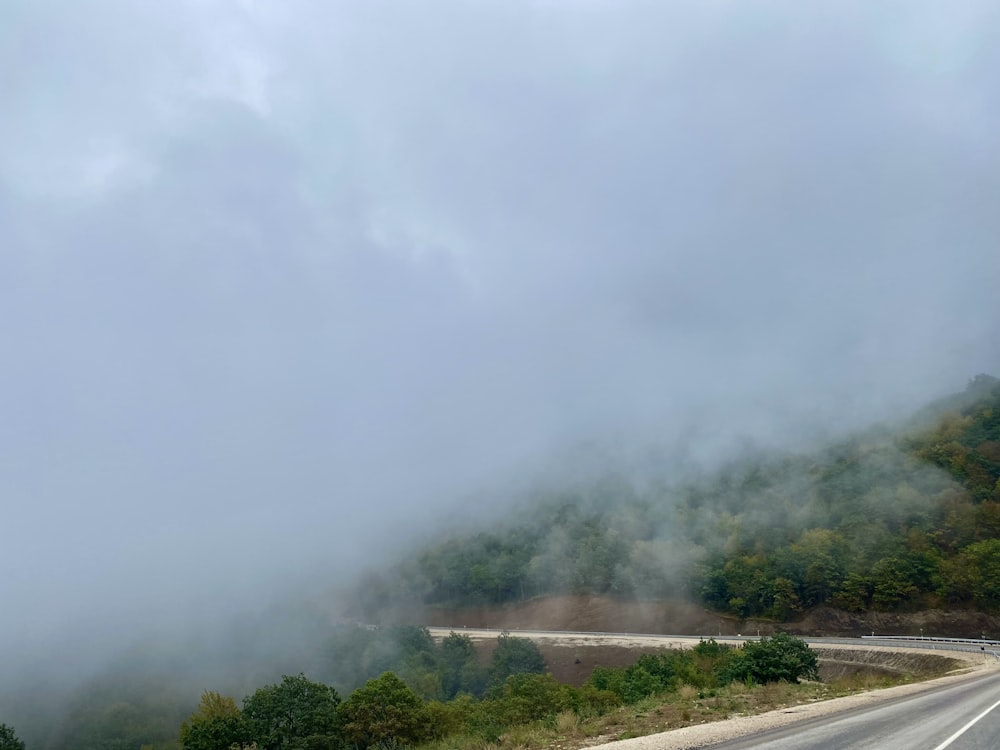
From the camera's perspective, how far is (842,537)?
138250 mm

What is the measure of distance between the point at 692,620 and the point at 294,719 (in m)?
109

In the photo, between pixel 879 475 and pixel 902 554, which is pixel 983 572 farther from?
pixel 879 475

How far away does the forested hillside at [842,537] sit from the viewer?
Result: 121 m

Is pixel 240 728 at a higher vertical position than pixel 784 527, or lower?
lower

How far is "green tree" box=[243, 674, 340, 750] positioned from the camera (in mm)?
62844

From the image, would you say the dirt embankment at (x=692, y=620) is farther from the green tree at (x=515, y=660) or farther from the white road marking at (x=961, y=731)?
the white road marking at (x=961, y=731)

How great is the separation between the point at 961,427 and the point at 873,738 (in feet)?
581

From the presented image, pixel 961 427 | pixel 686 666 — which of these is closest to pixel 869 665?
pixel 686 666

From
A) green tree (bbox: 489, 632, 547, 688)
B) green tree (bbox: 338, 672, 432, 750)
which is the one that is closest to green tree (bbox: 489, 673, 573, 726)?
green tree (bbox: 338, 672, 432, 750)

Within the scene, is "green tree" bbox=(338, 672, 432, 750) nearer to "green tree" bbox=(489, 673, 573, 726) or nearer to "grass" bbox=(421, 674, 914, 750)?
"green tree" bbox=(489, 673, 573, 726)

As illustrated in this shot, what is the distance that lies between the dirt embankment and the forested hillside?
249cm

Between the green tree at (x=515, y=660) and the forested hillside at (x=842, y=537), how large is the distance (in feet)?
145

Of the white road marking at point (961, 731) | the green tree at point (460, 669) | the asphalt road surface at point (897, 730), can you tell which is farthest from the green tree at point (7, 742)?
the white road marking at point (961, 731)

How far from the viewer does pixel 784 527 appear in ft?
521
